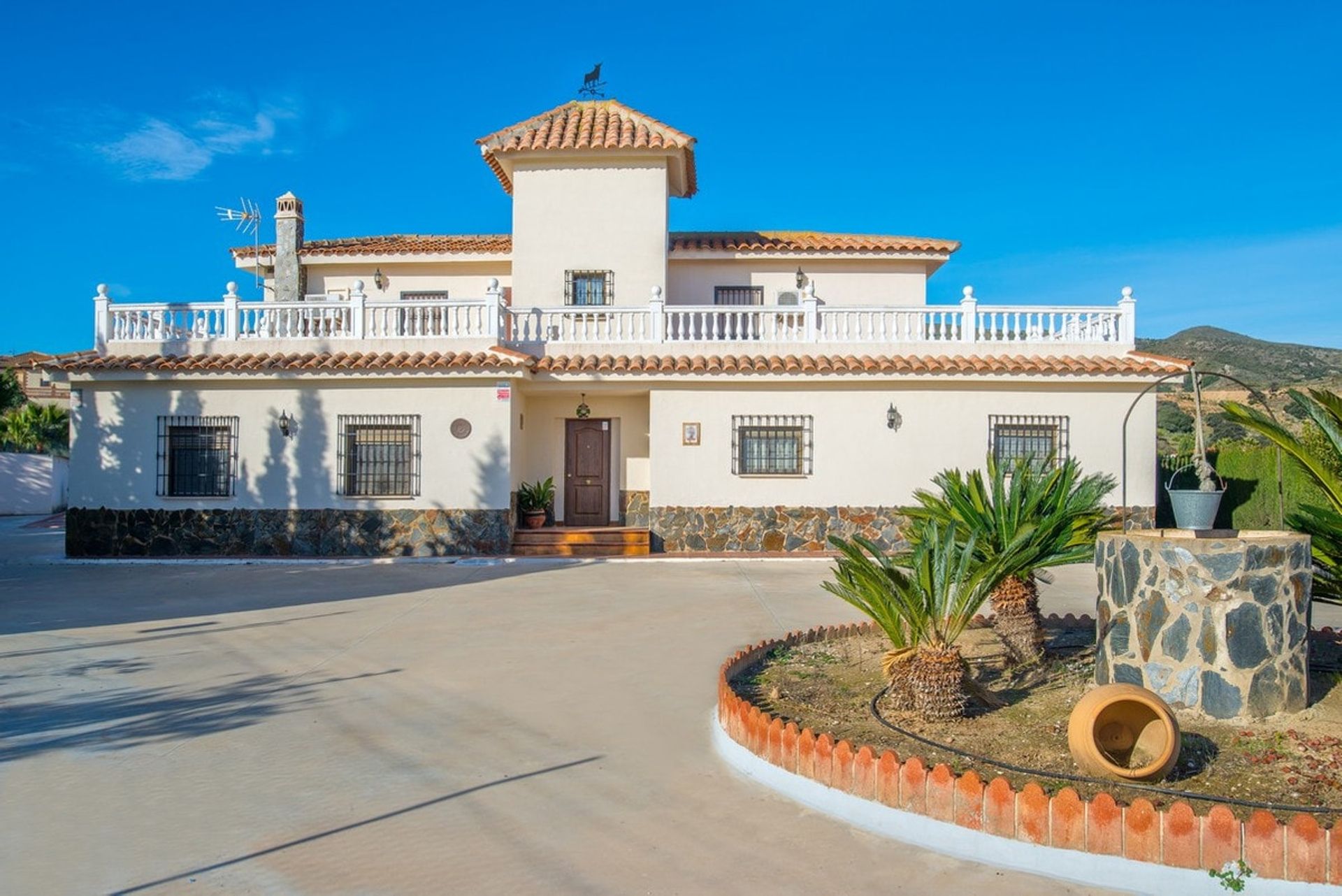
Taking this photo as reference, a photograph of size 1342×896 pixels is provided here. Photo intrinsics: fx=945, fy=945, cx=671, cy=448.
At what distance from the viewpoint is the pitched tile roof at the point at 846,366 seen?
16.5 metres

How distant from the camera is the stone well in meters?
5.30

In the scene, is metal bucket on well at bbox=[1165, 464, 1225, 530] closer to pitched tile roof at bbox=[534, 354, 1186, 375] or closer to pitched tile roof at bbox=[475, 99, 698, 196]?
pitched tile roof at bbox=[534, 354, 1186, 375]

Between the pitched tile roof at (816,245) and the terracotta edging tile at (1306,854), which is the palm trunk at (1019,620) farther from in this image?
the pitched tile roof at (816,245)

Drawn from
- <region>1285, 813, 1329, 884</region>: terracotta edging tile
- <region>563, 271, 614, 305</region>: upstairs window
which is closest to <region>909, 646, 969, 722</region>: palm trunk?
<region>1285, 813, 1329, 884</region>: terracotta edging tile

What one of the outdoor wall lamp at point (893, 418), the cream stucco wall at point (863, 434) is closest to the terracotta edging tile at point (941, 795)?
the cream stucco wall at point (863, 434)

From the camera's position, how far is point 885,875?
4109 millimetres

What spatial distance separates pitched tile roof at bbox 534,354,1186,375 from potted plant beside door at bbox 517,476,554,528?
2271 millimetres

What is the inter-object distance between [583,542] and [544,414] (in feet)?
10.0

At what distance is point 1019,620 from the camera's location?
709 centimetres

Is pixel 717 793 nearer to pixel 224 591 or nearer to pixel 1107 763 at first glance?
pixel 1107 763

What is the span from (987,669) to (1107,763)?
8.21 feet

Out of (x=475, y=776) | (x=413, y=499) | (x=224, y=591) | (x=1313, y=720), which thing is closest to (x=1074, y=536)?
(x=1313, y=720)

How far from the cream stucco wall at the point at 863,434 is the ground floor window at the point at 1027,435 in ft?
0.42

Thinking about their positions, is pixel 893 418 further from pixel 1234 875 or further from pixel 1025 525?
pixel 1234 875
